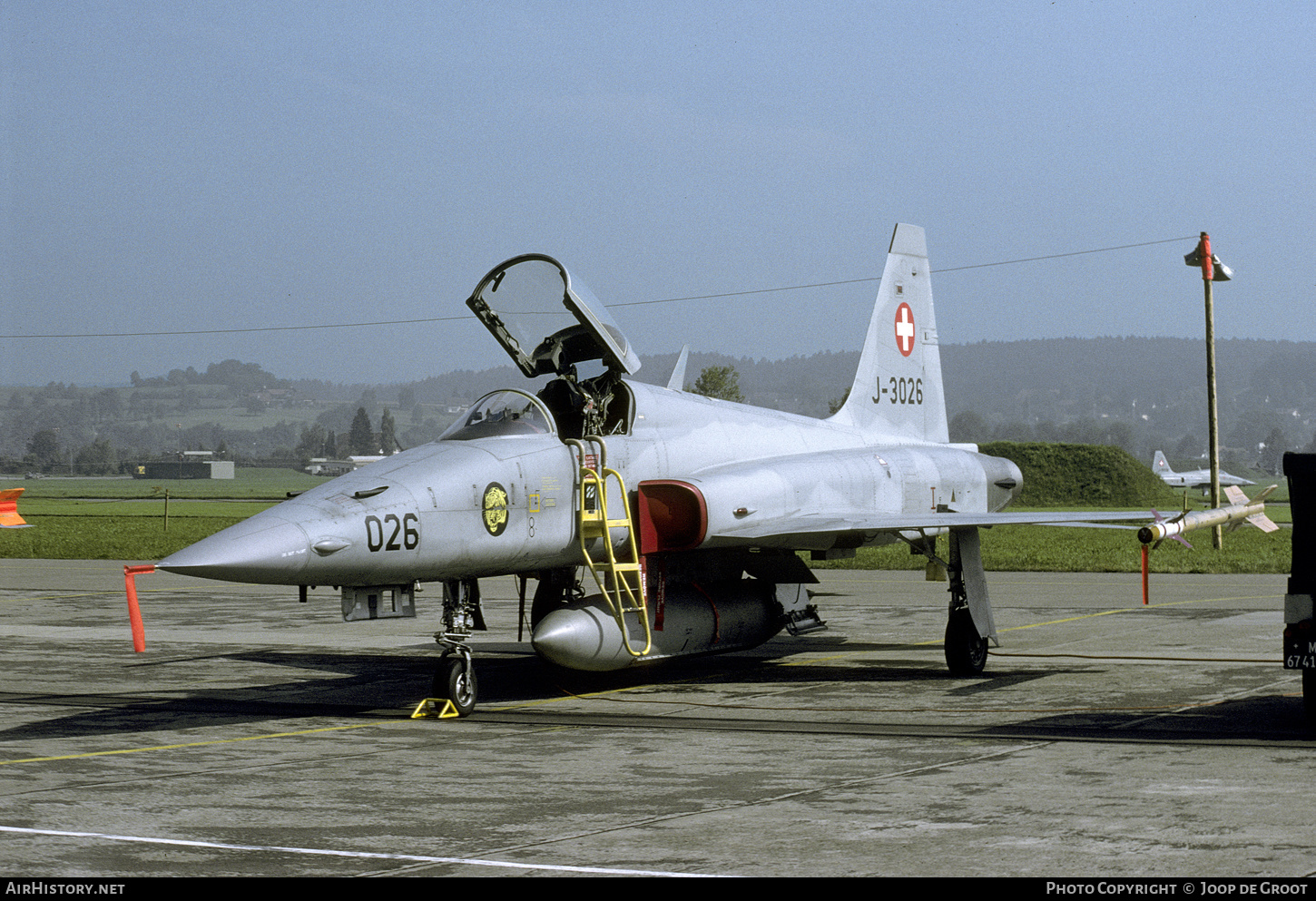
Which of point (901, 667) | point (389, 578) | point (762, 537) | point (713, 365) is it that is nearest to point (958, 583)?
point (901, 667)

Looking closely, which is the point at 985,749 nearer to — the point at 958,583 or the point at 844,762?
the point at 844,762

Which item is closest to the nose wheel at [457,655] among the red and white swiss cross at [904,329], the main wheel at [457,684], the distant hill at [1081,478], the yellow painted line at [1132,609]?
the main wheel at [457,684]

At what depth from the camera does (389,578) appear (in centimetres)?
1035

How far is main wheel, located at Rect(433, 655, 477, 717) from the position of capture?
434 inches

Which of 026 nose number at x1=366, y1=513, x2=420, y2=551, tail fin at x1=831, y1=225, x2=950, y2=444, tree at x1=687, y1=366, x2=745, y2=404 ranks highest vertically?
tree at x1=687, y1=366, x2=745, y2=404

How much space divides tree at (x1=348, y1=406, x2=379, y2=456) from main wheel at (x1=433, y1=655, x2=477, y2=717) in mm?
65434

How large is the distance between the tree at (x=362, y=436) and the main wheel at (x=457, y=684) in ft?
215

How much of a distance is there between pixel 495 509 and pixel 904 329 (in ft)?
26.5

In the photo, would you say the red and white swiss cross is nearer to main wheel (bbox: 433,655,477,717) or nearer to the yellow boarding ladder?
the yellow boarding ladder

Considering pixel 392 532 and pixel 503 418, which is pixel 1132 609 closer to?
pixel 503 418

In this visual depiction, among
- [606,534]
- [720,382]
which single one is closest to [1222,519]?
[606,534]

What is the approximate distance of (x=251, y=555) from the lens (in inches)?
364

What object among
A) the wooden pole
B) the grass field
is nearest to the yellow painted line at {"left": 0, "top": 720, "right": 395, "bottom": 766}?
the grass field

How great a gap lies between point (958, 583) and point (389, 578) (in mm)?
6011
